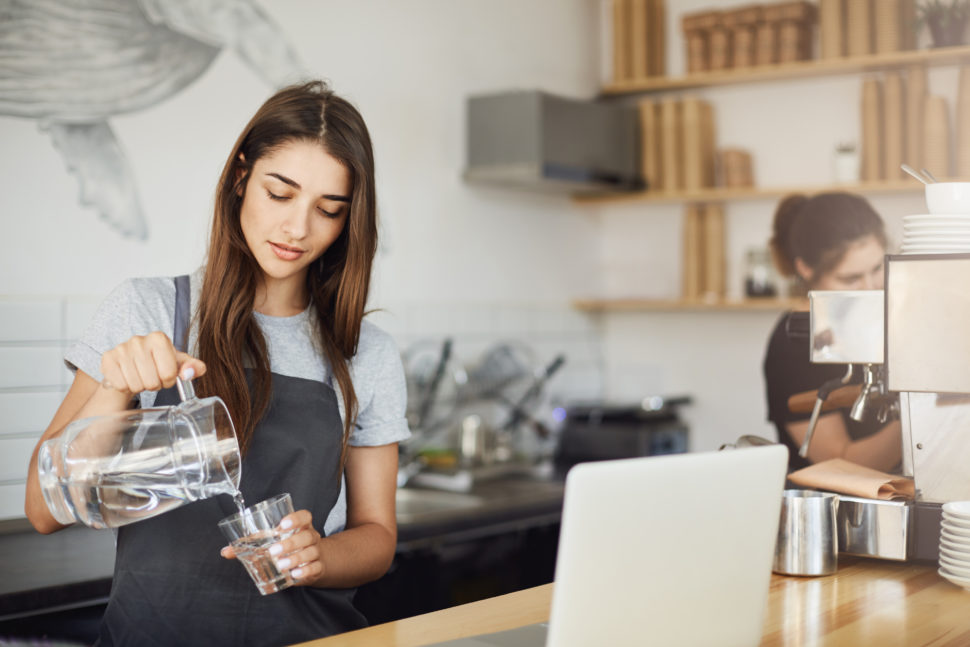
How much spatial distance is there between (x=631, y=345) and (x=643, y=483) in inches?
134

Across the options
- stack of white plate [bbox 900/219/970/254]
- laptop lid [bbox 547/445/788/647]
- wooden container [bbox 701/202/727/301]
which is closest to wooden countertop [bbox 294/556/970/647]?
laptop lid [bbox 547/445/788/647]

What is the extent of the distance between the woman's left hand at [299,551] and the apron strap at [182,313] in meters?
0.37

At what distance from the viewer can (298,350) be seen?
5.69ft

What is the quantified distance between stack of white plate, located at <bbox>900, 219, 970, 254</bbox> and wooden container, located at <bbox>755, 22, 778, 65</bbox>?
2.47m

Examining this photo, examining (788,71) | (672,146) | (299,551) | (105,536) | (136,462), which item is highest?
(788,71)

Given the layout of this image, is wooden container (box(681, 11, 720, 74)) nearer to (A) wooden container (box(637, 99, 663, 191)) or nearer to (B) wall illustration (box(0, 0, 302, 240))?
(A) wooden container (box(637, 99, 663, 191))

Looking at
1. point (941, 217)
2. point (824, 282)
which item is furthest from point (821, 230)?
point (941, 217)

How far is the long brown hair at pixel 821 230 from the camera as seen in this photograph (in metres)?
A: 2.53

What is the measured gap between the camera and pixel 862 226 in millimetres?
2555

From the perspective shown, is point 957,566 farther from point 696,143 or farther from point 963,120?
point 696,143

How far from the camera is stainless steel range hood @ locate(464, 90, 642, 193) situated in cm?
370

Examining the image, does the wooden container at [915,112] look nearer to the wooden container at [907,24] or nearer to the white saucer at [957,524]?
the wooden container at [907,24]

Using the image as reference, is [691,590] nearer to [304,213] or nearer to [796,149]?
[304,213]

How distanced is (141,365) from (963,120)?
2.63 m
